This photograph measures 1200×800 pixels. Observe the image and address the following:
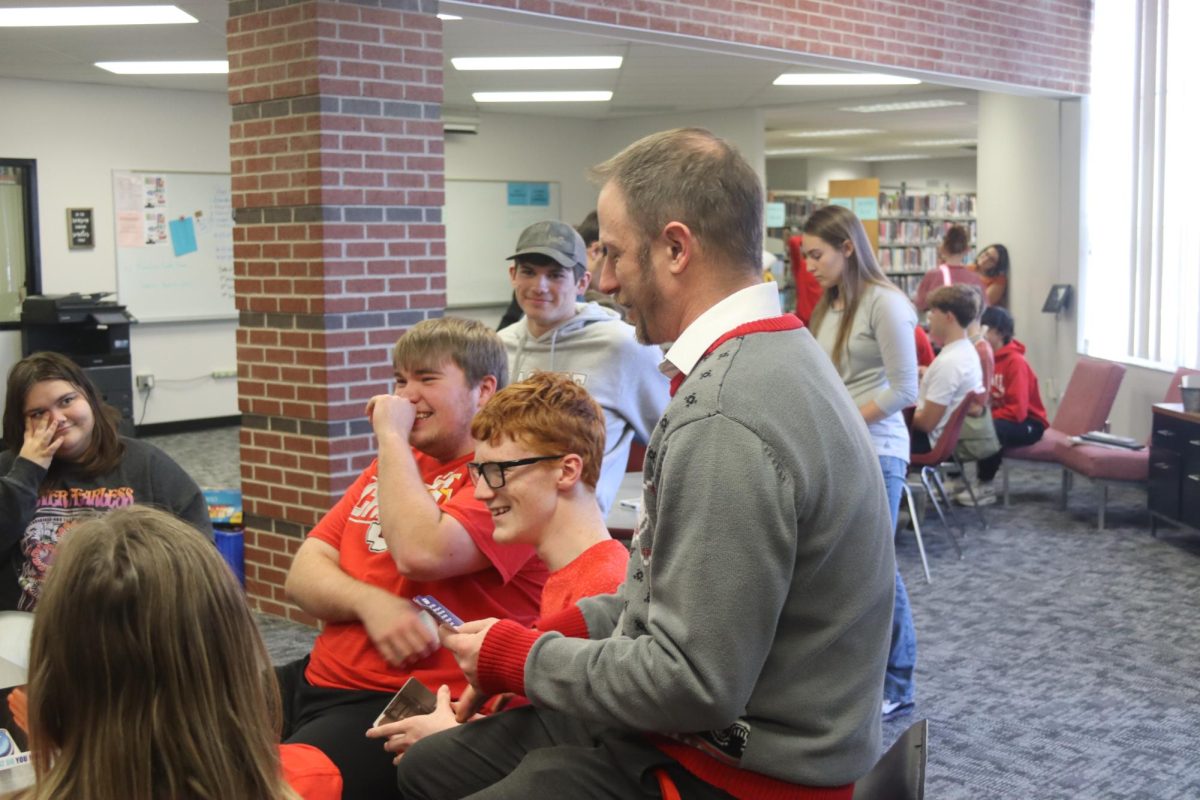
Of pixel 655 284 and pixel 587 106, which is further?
pixel 587 106

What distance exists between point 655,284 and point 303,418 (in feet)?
11.6

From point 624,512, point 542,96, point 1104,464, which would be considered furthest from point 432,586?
point 542,96

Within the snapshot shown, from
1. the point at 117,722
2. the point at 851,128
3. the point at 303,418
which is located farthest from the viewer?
the point at 851,128

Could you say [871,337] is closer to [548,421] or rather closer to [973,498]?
[548,421]

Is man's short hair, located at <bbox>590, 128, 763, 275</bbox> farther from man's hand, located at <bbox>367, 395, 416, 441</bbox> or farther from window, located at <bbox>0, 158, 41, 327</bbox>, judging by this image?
window, located at <bbox>0, 158, 41, 327</bbox>

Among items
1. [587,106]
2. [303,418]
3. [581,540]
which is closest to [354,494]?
[581,540]

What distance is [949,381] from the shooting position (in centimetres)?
596

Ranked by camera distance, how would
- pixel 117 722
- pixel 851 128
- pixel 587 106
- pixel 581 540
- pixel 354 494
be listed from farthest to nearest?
pixel 851 128, pixel 587 106, pixel 354 494, pixel 581 540, pixel 117 722

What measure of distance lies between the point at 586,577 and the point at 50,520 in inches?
64.5

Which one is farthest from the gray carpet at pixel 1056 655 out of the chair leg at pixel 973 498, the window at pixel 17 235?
the window at pixel 17 235

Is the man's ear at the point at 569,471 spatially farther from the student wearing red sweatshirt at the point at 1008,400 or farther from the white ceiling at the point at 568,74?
the student wearing red sweatshirt at the point at 1008,400

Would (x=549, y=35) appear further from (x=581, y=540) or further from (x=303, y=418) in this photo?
(x=581, y=540)

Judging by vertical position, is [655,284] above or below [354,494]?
above

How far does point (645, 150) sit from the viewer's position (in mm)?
1643
